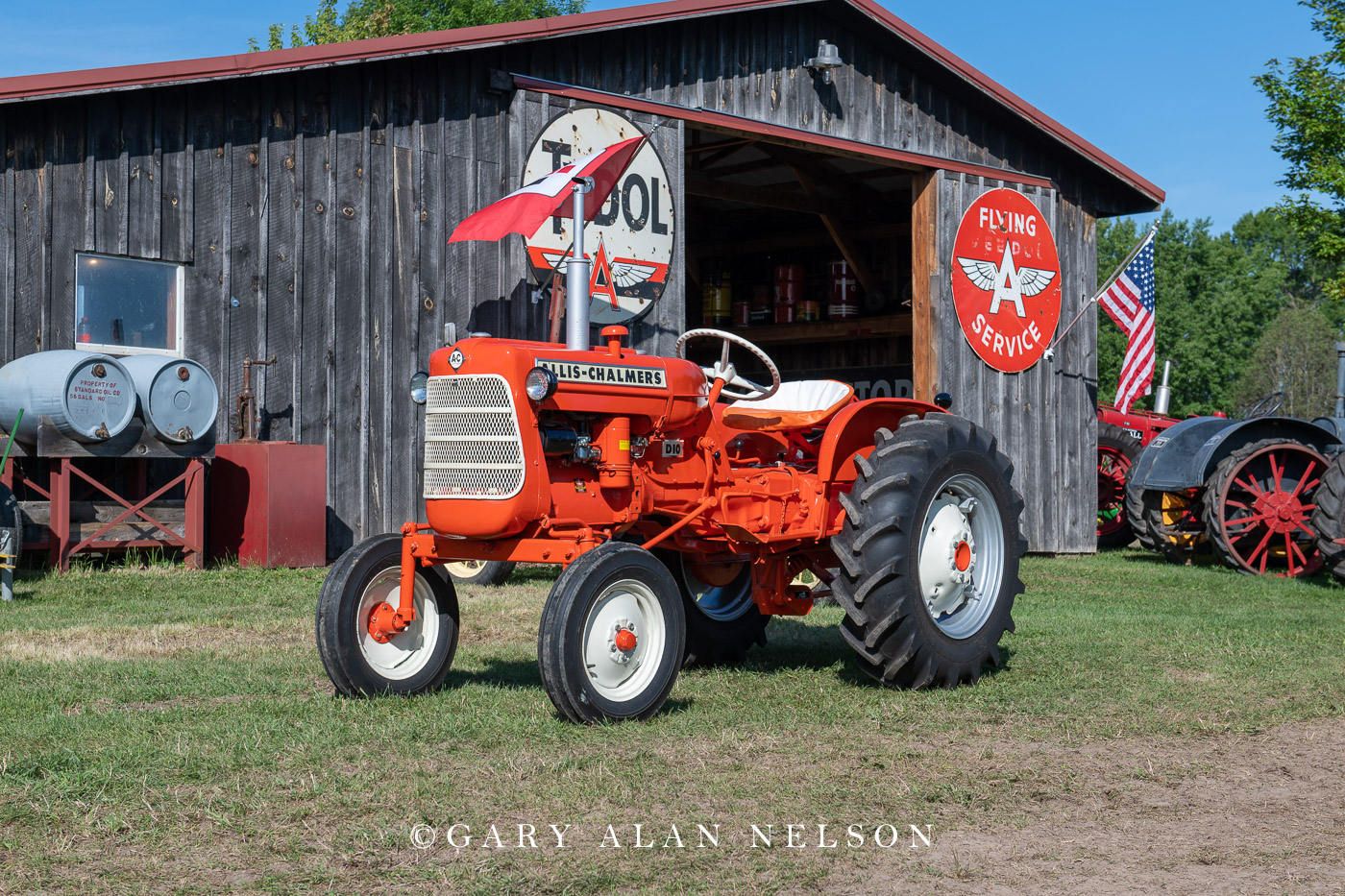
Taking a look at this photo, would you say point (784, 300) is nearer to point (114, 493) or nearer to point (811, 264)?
point (811, 264)

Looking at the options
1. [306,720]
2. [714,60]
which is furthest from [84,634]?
[714,60]

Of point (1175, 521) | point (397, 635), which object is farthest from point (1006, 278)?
point (397, 635)

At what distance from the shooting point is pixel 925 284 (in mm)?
12430

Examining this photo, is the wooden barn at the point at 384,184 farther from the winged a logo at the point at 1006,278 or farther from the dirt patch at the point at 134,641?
the dirt patch at the point at 134,641

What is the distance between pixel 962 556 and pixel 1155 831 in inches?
84.6

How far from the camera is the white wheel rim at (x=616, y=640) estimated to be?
169 inches

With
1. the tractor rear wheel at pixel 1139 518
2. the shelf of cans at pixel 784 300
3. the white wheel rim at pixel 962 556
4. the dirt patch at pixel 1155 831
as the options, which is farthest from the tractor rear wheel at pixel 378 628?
the shelf of cans at pixel 784 300

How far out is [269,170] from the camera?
9.01m

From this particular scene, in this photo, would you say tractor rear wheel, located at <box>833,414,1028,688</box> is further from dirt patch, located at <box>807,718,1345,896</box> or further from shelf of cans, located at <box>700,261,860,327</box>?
shelf of cans, located at <box>700,261,860,327</box>

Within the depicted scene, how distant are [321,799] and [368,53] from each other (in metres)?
6.56

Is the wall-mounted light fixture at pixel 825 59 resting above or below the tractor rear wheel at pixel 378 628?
above

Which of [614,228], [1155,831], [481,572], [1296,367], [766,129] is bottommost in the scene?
[1155,831]

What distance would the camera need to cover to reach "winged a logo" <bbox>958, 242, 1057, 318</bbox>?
12711mm

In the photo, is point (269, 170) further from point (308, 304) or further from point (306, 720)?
point (306, 720)
